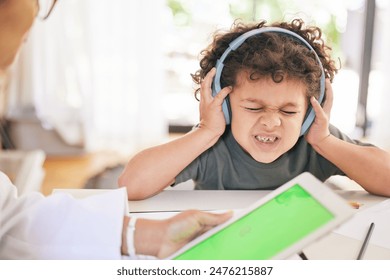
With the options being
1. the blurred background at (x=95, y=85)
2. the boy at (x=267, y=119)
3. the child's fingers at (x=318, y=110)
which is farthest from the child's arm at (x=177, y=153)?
the blurred background at (x=95, y=85)

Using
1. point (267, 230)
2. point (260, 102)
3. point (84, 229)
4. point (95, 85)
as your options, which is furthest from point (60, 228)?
point (95, 85)

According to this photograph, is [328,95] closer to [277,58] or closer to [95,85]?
[277,58]

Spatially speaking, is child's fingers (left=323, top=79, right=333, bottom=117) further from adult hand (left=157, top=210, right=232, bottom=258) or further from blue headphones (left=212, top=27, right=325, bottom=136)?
adult hand (left=157, top=210, right=232, bottom=258)

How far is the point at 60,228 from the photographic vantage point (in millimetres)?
454

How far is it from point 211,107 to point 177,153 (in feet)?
0.25

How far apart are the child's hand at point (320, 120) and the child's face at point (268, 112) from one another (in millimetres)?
16

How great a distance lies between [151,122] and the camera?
1.99 metres

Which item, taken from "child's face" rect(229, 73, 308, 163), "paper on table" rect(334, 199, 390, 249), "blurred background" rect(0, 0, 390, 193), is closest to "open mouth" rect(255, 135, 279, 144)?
"child's face" rect(229, 73, 308, 163)

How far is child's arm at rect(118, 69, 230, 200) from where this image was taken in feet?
2.05

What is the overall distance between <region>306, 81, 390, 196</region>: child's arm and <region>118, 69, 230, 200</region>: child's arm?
13cm

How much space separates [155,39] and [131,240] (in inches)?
61.3
